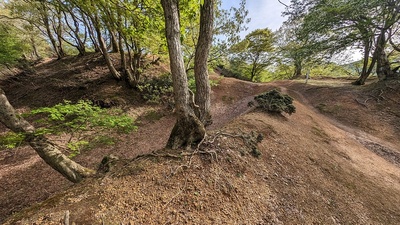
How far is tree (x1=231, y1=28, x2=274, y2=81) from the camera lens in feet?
53.2

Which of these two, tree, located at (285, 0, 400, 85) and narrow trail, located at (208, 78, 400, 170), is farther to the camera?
tree, located at (285, 0, 400, 85)

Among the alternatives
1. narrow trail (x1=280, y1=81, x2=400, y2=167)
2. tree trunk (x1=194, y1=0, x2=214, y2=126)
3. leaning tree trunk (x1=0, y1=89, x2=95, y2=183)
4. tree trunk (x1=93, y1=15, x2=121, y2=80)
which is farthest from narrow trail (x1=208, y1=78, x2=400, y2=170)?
tree trunk (x1=93, y1=15, x2=121, y2=80)

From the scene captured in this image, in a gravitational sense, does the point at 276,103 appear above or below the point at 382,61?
below

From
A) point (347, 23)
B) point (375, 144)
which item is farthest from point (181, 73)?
point (347, 23)

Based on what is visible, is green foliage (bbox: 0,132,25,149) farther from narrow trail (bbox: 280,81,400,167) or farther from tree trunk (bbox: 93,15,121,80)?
narrow trail (bbox: 280,81,400,167)

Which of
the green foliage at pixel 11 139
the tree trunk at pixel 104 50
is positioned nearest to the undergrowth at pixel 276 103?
the green foliage at pixel 11 139

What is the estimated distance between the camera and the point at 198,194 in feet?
7.62

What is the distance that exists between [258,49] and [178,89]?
17132mm

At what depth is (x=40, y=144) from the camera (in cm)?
245

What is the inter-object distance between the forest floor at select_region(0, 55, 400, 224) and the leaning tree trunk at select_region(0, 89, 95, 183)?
0.82 ft

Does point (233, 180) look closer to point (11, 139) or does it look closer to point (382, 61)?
point (11, 139)

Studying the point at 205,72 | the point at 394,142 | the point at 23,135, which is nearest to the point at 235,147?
the point at 205,72

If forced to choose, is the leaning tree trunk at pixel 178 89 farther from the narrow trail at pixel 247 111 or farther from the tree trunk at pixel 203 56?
the narrow trail at pixel 247 111

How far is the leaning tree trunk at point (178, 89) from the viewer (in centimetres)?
253
